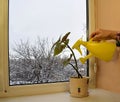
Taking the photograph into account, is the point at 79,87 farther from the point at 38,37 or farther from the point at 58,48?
the point at 38,37

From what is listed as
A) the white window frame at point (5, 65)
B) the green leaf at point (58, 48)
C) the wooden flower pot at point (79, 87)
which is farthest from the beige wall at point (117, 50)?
the white window frame at point (5, 65)

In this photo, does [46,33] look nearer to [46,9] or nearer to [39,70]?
[46,9]

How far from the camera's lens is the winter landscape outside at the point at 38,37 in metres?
1.61

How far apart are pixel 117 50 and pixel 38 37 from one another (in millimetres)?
633

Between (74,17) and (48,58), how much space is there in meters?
0.44

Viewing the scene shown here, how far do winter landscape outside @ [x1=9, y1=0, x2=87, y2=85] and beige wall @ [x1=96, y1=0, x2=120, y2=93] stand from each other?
0.68ft

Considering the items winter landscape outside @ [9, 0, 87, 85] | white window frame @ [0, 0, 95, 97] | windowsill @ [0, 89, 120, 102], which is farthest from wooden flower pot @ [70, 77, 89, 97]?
white window frame @ [0, 0, 95, 97]

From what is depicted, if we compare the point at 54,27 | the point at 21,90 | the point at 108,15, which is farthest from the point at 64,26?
the point at 21,90

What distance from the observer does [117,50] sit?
169cm

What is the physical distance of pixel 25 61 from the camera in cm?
164

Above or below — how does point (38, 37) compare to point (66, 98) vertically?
above

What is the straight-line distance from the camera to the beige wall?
1696mm

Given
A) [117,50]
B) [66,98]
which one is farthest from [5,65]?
[117,50]

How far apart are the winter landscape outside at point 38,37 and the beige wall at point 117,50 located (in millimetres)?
206
